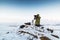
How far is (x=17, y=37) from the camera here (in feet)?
65.5

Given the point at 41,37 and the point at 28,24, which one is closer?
the point at 41,37

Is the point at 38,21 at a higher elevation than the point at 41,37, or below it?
higher

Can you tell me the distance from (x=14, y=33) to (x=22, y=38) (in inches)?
90.8

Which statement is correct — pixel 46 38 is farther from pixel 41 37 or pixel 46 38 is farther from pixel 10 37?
pixel 10 37

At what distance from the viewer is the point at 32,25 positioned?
23.6m

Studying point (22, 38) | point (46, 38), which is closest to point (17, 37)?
point (22, 38)

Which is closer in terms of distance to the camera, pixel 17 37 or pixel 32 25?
pixel 17 37

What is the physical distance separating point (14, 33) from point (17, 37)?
1.70m

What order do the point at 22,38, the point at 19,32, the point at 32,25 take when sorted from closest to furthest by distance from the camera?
the point at 22,38 < the point at 19,32 < the point at 32,25

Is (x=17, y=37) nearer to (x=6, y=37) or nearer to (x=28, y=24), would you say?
(x=6, y=37)

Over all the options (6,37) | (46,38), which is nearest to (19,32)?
(6,37)

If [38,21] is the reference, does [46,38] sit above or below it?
below

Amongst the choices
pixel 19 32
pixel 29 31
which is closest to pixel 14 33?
pixel 19 32

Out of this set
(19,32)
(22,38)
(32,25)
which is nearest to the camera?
(22,38)
